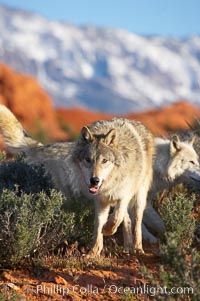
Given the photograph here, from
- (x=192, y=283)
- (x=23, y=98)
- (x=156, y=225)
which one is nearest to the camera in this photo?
(x=192, y=283)

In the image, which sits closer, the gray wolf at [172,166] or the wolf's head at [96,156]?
the wolf's head at [96,156]

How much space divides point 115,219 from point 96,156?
2.34 ft

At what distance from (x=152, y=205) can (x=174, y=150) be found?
0.81 metres

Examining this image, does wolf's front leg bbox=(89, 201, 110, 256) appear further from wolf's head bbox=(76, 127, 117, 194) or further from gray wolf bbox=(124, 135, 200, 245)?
gray wolf bbox=(124, 135, 200, 245)

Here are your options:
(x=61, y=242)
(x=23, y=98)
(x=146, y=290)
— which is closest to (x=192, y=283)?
(x=146, y=290)

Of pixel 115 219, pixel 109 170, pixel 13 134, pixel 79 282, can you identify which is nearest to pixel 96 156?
pixel 109 170

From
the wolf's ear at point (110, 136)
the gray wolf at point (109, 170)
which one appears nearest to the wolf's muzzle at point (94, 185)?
the gray wolf at point (109, 170)

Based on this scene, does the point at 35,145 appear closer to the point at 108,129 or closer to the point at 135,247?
the point at 108,129

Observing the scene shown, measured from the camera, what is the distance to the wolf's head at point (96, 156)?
22.8ft

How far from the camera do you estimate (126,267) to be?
266 inches

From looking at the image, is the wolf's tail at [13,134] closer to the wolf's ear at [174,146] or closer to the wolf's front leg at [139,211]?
the wolf's ear at [174,146]

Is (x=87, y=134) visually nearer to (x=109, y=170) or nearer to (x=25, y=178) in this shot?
(x=109, y=170)

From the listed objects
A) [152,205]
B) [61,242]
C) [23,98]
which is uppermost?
[23,98]

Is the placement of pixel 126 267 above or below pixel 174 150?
below
